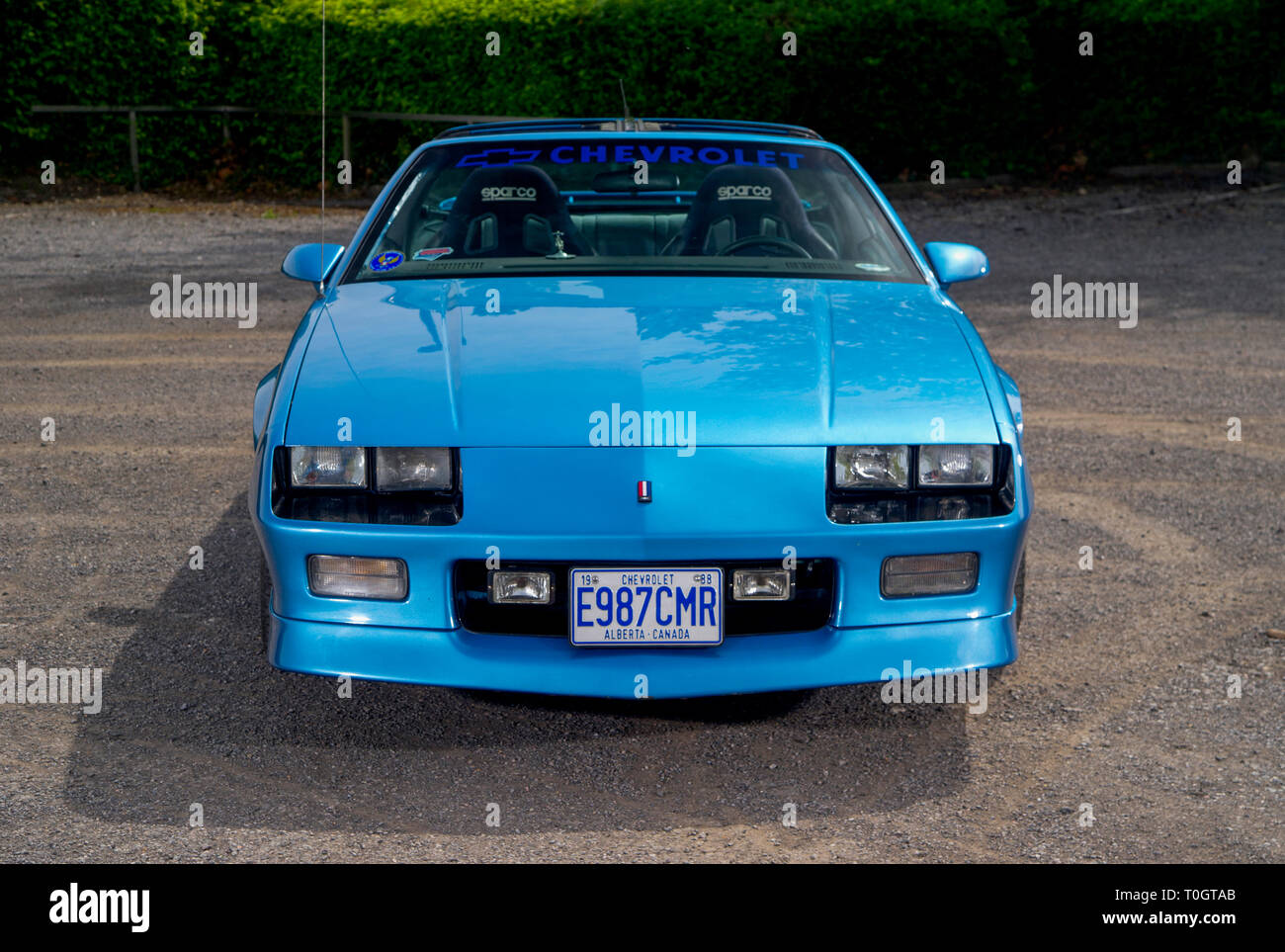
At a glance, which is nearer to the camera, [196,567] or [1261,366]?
[196,567]

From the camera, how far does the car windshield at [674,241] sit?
4215mm

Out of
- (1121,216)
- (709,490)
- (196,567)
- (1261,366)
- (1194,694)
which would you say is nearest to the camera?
(709,490)

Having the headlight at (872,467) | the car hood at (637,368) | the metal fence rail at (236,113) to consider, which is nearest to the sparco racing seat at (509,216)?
the car hood at (637,368)

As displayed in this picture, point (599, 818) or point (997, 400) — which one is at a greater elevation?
point (997, 400)

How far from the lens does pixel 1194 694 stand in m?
3.83

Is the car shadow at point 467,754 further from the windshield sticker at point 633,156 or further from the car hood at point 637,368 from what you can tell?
the windshield sticker at point 633,156

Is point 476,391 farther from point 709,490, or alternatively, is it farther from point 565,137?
point 565,137

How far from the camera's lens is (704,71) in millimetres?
15648

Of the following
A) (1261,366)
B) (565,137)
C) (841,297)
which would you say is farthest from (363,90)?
(841,297)

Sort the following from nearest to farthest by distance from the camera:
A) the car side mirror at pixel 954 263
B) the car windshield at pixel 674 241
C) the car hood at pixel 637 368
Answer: the car hood at pixel 637 368
the car windshield at pixel 674 241
the car side mirror at pixel 954 263

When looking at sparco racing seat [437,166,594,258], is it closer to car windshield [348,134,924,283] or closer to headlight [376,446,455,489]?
car windshield [348,134,924,283]

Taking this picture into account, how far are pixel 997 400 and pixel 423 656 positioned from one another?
1.44 meters

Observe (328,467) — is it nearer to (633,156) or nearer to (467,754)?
Answer: (467,754)

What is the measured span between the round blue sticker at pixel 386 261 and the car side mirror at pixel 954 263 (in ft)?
5.32
